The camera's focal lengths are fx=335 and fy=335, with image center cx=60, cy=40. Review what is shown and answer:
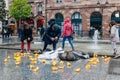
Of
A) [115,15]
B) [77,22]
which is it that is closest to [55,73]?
[115,15]

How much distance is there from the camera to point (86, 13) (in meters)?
48.8

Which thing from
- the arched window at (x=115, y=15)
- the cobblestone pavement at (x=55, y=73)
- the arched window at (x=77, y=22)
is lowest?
the arched window at (x=77, y=22)

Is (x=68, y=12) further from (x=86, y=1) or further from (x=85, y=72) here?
(x=85, y=72)

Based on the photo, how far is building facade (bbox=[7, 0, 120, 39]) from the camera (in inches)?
1855

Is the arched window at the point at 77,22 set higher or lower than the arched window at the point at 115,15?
lower

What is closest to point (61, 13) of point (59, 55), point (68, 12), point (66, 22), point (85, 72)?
point (68, 12)

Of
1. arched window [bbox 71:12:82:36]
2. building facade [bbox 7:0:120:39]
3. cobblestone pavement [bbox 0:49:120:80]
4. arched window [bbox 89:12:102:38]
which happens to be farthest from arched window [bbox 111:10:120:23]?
cobblestone pavement [bbox 0:49:120:80]

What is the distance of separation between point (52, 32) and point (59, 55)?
2.54 m

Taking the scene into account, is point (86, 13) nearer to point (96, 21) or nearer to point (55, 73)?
point (96, 21)

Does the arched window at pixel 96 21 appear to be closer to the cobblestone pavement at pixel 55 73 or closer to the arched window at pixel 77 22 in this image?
the arched window at pixel 77 22

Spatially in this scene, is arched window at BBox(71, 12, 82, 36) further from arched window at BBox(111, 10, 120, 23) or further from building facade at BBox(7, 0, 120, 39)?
arched window at BBox(111, 10, 120, 23)

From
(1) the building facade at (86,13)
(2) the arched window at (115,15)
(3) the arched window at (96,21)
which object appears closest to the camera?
(2) the arched window at (115,15)

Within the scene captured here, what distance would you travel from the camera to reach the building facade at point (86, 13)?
4712cm

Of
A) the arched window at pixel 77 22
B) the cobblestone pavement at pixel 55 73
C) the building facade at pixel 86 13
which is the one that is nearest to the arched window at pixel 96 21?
the building facade at pixel 86 13
